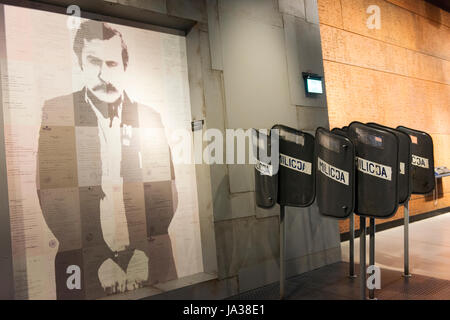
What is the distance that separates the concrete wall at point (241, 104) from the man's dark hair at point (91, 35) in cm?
12

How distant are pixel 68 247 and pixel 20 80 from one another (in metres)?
1.07

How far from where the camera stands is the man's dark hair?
232 cm

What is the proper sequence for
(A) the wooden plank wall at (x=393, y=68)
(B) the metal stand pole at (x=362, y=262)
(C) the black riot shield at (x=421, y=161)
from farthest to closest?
(A) the wooden plank wall at (x=393, y=68)
(C) the black riot shield at (x=421, y=161)
(B) the metal stand pole at (x=362, y=262)

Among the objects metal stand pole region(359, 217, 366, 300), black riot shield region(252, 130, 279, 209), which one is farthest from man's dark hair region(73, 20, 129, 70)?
metal stand pole region(359, 217, 366, 300)

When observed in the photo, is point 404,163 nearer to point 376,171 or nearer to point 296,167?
point 376,171

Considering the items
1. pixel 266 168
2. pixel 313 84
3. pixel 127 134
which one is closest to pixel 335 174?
pixel 266 168

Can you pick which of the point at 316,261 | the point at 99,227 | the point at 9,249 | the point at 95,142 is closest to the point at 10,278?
the point at 9,249

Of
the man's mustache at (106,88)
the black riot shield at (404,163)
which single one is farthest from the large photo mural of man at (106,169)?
the black riot shield at (404,163)

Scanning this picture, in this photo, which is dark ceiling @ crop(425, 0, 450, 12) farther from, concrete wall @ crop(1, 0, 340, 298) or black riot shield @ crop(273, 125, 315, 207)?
black riot shield @ crop(273, 125, 315, 207)

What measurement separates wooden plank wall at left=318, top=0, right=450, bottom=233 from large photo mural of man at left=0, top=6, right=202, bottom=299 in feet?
7.78

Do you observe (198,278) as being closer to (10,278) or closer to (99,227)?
(99,227)

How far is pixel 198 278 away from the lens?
8.25ft

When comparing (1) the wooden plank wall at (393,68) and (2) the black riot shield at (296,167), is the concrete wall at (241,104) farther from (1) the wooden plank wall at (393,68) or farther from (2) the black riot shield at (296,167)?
(1) the wooden plank wall at (393,68)

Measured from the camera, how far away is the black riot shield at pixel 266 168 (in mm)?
2275
